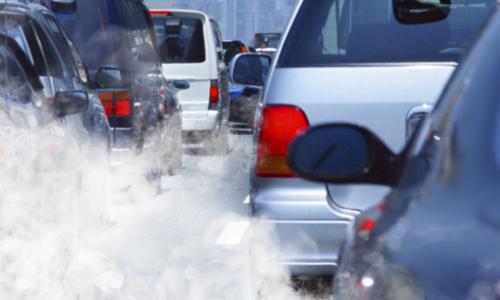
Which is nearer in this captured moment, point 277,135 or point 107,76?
point 277,135

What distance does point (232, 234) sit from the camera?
34.4ft

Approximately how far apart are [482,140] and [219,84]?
52.3ft

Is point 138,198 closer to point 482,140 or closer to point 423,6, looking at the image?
point 423,6

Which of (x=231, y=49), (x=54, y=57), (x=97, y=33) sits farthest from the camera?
(x=231, y=49)

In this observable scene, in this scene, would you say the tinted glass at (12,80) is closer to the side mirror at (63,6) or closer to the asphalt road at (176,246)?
the asphalt road at (176,246)

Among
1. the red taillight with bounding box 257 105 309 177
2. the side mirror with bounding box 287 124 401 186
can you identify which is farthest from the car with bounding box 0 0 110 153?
the side mirror with bounding box 287 124 401 186

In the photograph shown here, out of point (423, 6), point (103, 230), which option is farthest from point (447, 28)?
point (103, 230)

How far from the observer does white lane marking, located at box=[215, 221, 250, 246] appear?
992 centimetres

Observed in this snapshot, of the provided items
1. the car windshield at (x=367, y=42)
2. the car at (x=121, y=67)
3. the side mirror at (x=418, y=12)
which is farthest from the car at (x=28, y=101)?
the car at (x=121, y=67)

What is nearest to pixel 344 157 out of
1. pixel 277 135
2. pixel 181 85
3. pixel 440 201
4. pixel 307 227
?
pixel 440 201

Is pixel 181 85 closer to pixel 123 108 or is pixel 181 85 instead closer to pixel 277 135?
pixel 123 108

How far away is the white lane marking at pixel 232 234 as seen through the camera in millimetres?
9922

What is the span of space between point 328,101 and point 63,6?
6581 millimetres

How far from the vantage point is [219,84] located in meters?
18.3
